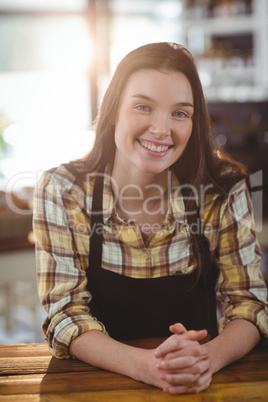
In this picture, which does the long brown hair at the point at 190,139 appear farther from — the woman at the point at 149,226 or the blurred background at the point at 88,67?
the blurred background at the point at 88,67

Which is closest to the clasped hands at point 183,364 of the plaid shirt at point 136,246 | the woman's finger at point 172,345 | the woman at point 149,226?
the woman's finger at point 172,345

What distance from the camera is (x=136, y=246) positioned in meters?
1.26

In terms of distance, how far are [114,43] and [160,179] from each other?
2.79 metres

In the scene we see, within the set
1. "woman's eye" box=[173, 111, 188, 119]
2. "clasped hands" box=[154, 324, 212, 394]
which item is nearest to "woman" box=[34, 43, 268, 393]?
"woman's eye" box=[173, 111, 188, 119]

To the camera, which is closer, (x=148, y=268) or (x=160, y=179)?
(x=148, y=268)

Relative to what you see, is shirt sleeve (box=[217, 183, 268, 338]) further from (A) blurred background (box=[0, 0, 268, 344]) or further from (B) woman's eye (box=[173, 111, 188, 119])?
(A) blurred background (box=[0, 0, 268, 344])

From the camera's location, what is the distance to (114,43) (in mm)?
3896

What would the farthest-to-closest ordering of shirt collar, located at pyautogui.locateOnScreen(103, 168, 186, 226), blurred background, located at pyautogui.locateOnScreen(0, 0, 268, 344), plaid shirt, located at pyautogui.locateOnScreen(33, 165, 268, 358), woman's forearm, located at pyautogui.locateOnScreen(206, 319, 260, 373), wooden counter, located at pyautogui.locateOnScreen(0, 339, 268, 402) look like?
1. blurred background, located at pyautogui.locateOnScreen(0, 0, 268, 344)
2. shirt collar, located at pyautogui.locateOnScreen(103, 168, 186, 226)
3. plaid shirt, located at pyautogui.locateOnScreen(33, 165, 268, 358)
4. woman's forearm, located at pyautogui.locateOnScreen(206, 319, 260, 373)
5. wooden counter, located at pyautogui.locateOnScreen(0, 339, 268, 402)

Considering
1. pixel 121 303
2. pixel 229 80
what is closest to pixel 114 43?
pixel 229 80

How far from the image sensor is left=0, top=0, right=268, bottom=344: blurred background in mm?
3514

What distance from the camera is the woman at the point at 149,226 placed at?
3.79ft

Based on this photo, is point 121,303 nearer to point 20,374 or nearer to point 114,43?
point 20,374

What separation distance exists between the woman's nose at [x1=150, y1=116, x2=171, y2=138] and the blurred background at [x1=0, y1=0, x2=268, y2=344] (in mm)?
2258

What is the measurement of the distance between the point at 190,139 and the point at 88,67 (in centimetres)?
267
